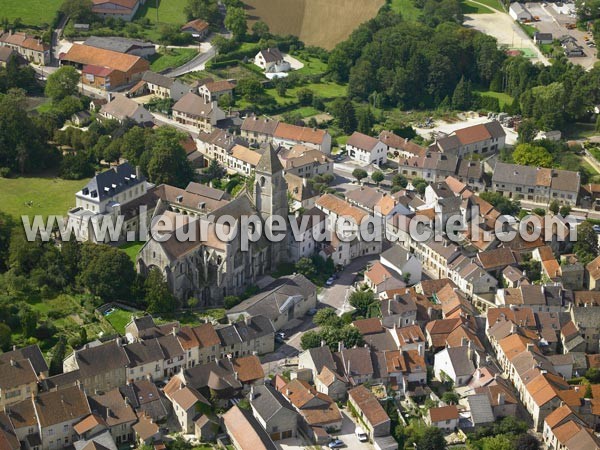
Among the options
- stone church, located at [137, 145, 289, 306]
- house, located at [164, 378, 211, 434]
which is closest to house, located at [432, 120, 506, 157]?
stone church, located at [137, 145, 289, 306]

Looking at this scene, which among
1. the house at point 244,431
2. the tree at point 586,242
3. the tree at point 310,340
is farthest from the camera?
the tree at point 586,242

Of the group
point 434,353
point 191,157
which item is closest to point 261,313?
point 434,353

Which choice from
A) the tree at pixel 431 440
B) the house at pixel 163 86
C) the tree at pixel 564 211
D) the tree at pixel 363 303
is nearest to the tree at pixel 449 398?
the tree at pixel 431 440

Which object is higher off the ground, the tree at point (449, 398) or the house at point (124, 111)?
the house at point (124, 111)

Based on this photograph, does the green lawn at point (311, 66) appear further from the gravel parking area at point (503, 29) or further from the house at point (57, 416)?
the house at point (57, 416)

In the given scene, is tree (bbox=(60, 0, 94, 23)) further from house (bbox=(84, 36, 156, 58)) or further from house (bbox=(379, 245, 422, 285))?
house (bbox=(379, 245, 422, 285))

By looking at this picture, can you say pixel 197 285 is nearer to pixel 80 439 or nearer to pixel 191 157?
pixel 80 439
